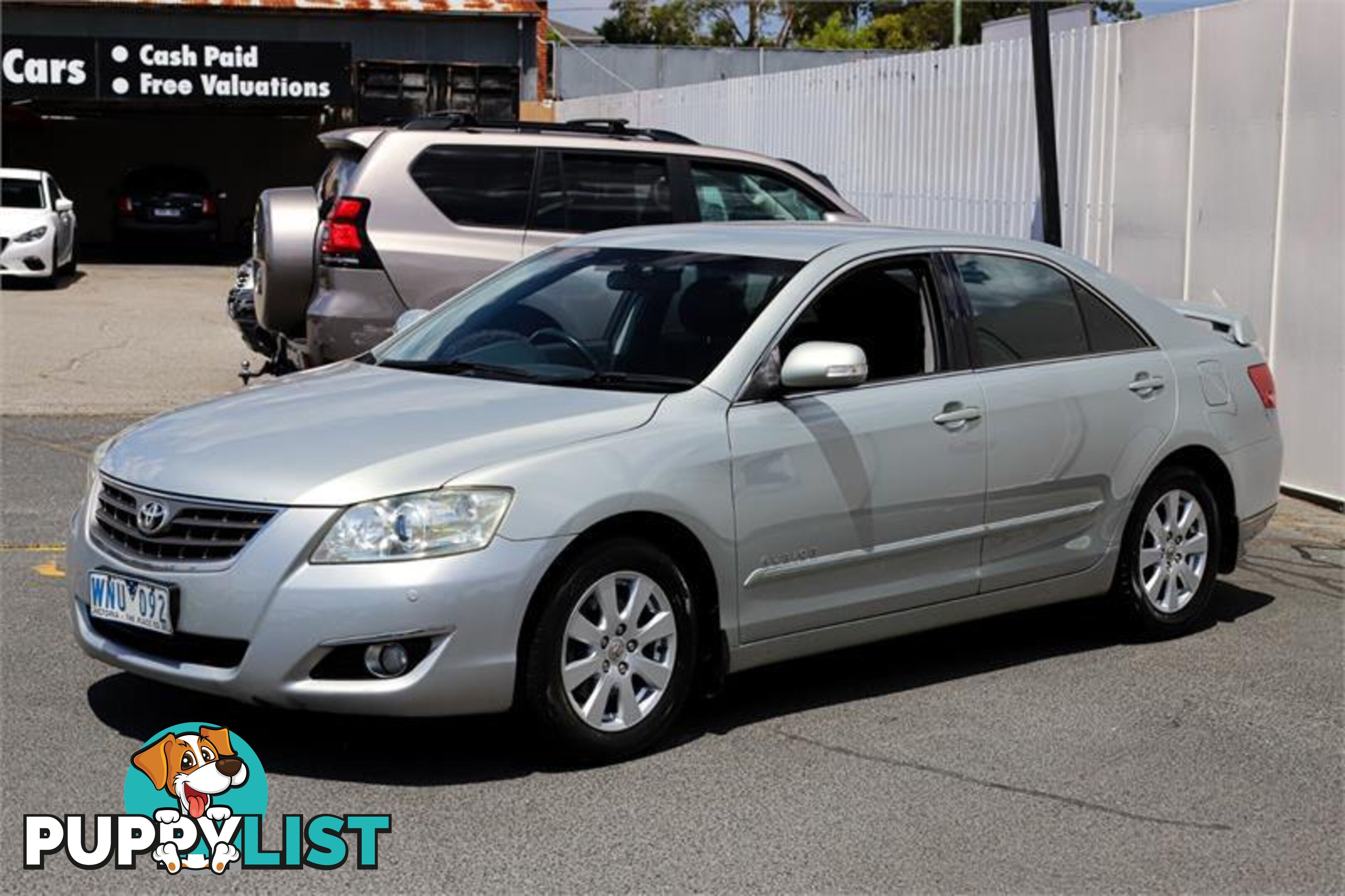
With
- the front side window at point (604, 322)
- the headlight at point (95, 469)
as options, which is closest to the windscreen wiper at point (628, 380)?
the front side window at point (604, 322)

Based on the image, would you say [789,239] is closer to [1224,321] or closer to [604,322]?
[604,322]

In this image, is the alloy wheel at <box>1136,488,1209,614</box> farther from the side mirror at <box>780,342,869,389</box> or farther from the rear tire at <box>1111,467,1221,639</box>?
the side mirror at <box>780,342,869,389</box>

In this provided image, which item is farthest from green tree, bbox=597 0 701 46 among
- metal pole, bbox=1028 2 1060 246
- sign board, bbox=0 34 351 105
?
metal pole, bbox=1028 2 1060 246

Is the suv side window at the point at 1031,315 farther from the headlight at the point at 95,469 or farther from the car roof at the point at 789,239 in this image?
the headlight at the point at 95,469

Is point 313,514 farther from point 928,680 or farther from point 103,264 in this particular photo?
point 103,264

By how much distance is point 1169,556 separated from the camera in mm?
7727

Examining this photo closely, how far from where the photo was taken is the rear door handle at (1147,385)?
297 inches

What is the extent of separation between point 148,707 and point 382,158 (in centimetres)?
527

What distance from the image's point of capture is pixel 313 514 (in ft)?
17.9

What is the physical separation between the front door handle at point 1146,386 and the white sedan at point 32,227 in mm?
20101

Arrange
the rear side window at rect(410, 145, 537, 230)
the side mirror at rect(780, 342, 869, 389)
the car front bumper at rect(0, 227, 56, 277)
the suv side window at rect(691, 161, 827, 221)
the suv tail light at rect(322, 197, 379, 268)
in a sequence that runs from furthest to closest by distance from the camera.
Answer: the car front bumper at rect(0, 227, 56, 277)
the suv side window at rect(691, 161, 827, 221)
the rear side window at rect(410, 145, 537, 230)
the suv tail light at rect(322, 197, 379, 268)
the side mirror at rect(780, 342, 869, 389)

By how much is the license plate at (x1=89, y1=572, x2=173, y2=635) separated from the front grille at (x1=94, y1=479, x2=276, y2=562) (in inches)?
3.5

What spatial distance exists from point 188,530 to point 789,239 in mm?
2536

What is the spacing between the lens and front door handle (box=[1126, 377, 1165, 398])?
7535 mm
